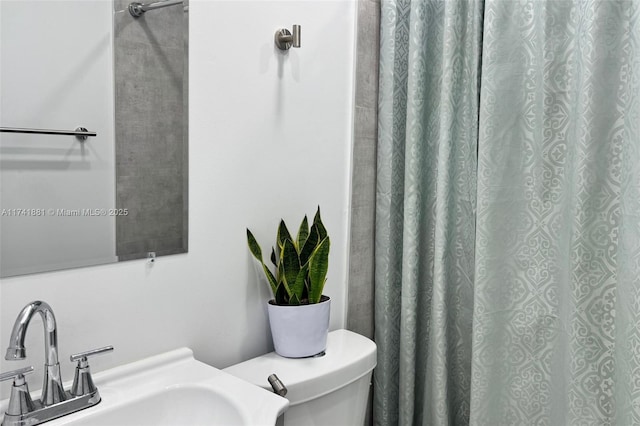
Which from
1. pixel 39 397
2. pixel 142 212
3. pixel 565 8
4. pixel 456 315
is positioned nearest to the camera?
pixel 39 397

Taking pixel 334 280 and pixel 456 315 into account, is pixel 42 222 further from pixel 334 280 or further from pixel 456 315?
pixel 456 315

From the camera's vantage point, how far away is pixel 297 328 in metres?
1.34

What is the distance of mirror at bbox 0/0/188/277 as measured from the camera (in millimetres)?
966

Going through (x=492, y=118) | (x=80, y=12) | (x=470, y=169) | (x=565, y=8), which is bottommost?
(x=470, y=169)

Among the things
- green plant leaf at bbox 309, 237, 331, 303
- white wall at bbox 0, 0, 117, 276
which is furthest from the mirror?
green plant leaf at bbox 309, 237, 331, 303

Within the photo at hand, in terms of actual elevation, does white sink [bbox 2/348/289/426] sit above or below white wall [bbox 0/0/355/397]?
below

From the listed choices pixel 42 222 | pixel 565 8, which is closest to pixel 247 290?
pixel 42 222

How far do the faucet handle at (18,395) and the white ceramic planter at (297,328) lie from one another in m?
0.58

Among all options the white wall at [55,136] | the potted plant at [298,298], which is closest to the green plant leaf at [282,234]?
the potted plant at [298,298]

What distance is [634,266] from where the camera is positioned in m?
1.21

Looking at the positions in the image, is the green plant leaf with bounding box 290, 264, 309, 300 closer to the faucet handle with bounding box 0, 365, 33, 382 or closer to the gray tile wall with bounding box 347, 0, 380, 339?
the gray tile wall with bounding box 347, 0, 380, 339

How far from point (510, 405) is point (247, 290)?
76cm

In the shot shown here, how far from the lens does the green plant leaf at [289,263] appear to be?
134 centimetres

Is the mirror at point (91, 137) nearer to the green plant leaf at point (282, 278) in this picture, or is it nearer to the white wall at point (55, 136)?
the white wall at point (55, 136)
